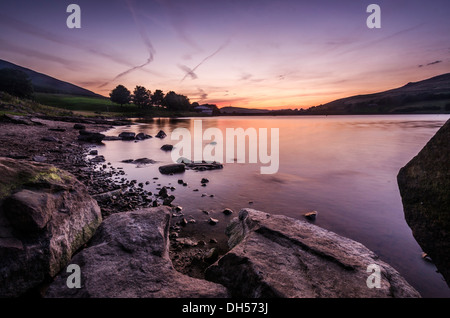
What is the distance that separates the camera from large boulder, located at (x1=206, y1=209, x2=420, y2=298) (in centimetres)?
330

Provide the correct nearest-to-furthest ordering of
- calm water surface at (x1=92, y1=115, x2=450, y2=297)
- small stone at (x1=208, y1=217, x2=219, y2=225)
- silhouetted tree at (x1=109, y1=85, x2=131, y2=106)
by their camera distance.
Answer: calm water surface at (x1=92, y1=115, x2=450, y2=297) < small stone at (x1=208, y1=217, x2=219, y2=225) < silhouetted tree at (x1=109, y1=85, x2=131, y2=106)

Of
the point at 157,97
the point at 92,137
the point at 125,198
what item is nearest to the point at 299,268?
the point at 125,198

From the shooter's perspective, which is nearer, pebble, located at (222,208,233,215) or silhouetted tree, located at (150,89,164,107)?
pebble, located at (222,208,233,215)

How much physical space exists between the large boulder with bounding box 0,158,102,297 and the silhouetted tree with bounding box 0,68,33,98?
82690mm

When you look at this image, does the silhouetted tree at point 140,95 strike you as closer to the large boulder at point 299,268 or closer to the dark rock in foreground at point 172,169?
the dark rock in foreground at point 172,169

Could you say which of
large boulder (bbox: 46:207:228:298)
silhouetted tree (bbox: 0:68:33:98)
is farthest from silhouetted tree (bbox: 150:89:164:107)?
large boulder (bbox: 46:207:228:298)

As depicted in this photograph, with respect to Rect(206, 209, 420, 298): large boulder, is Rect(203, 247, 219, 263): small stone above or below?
below

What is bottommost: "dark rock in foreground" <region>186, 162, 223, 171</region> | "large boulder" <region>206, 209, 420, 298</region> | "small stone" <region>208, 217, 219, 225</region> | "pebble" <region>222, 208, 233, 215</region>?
"small stone" <region>208, 217, 219, 225</region>

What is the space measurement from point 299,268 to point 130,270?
302 centimetres

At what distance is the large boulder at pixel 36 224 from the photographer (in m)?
3.32

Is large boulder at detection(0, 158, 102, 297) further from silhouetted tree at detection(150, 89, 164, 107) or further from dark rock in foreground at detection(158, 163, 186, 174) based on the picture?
silhouetted tree at detection(150, 89, 164, 107)

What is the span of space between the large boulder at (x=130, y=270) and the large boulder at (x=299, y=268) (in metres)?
0.51

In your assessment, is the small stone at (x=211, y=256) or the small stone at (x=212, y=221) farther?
the small stone at (x=212, y=221)

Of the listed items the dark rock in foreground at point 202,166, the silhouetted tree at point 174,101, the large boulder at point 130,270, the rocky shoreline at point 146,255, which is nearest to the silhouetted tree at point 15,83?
the dark rock in foreground at point 202,166
